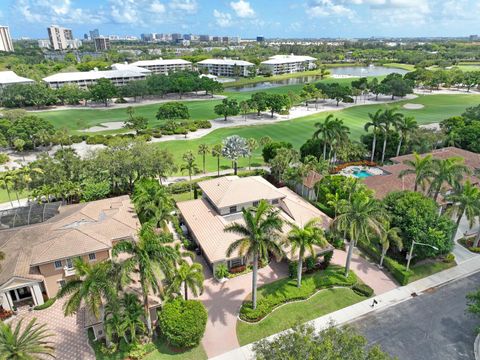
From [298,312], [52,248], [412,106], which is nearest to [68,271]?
[52,248]

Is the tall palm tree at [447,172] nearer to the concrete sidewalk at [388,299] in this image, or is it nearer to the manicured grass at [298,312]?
the concrete sidewalk at [388,299]

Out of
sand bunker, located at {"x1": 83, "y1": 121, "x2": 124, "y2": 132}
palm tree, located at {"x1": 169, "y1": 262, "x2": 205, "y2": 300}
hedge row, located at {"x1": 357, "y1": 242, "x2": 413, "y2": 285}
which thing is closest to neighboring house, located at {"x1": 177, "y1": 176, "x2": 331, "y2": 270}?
hedge row, located at {"x1": 357, "y1": 242, "x2": 413, "y2": 285}

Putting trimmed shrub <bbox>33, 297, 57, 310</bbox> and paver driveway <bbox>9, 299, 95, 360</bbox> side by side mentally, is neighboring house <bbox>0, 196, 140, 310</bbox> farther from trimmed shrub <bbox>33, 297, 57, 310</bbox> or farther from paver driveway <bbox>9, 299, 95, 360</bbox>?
paver driveway <bbox>9, 299, 95, 360</bbox>

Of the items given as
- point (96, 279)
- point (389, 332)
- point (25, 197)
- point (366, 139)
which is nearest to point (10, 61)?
point (25, 197)

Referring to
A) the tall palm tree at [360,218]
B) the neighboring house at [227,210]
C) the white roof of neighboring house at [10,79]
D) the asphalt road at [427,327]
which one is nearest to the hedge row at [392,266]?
the asphalt road at [427,327]

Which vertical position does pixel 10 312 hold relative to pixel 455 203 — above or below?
below

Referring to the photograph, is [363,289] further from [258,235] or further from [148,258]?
[148,258]

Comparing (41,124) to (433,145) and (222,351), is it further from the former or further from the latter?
(433,145)
